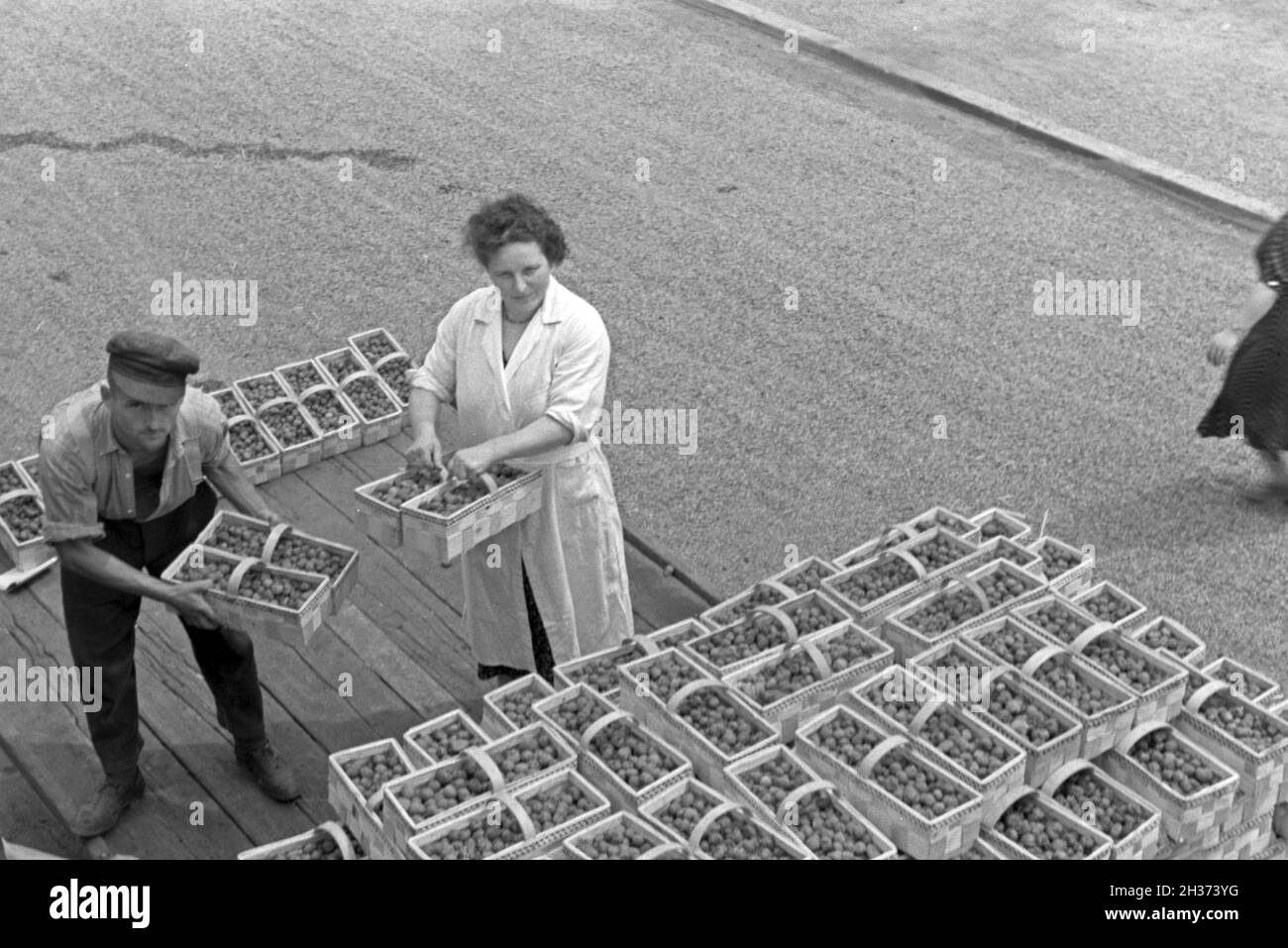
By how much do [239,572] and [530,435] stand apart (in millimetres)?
1078

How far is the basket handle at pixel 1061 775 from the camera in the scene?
4750 mm

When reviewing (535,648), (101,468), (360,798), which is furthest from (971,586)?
(101,468)

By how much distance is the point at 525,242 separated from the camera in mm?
5008

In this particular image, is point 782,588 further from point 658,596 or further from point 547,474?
point 658,596

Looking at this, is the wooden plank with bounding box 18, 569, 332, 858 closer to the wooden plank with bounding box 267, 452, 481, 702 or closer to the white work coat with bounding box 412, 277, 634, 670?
the wooden plank with bounding box 267, 452, 481, 702

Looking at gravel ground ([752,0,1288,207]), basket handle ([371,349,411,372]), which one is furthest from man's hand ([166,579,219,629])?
gravel ground ([752,0,1288,207])

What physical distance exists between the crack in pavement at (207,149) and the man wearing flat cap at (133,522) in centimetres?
600

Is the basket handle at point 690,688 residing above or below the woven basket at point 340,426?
above

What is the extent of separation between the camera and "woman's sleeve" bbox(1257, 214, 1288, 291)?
6.86 metres

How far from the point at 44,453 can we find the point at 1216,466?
5550 mm

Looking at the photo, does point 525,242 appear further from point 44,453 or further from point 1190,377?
point 1190,377

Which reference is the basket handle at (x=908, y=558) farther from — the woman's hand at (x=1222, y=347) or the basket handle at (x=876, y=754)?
the woman's hand at (x=1222, y=347)

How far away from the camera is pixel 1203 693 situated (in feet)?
16.8

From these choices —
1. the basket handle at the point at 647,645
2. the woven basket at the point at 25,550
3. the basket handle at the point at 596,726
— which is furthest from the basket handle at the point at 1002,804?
the woven basket at the point at 25,550
